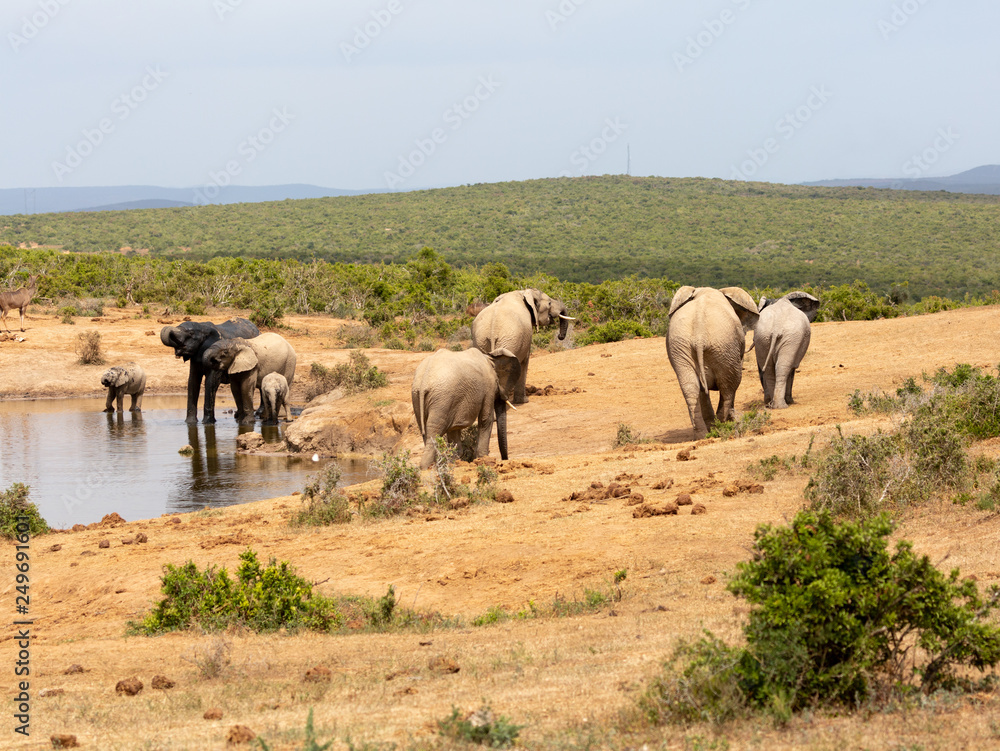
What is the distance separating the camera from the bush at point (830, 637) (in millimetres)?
4566

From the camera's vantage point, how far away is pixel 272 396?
2130cm

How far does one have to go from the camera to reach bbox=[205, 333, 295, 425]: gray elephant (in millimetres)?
21344

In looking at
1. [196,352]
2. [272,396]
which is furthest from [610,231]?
[272,396]

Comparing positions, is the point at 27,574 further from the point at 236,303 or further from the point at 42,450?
the point at 236,303

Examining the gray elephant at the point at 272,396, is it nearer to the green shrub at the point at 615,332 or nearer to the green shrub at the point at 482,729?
the green shrub at the point at 615,332

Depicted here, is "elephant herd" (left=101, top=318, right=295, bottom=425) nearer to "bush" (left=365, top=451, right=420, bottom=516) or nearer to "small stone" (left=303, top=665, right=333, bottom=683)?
"bush" (left=365, top=451, right=420, bottom=516)

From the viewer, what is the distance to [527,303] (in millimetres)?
17328

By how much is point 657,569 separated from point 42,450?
14.1m

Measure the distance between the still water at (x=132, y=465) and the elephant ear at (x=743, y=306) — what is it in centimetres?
651

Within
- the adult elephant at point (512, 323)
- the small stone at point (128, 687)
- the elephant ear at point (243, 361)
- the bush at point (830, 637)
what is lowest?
the small stone at point (128, 687)

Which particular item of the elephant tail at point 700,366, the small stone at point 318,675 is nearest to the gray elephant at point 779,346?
the elephant tail at point 700,366

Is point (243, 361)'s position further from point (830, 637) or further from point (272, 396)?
point (830, 637)

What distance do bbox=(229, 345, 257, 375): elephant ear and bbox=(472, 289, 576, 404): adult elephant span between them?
271 inches

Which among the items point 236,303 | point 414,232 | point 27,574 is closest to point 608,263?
point 414,232
